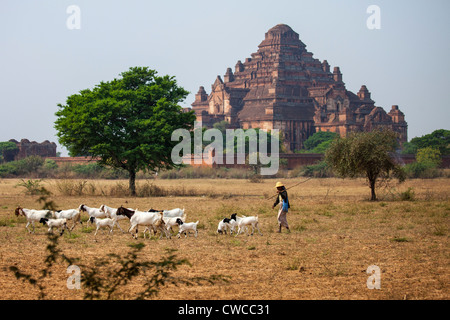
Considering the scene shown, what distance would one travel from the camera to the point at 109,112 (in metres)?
32.7

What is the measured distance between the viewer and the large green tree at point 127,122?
32.6 metres

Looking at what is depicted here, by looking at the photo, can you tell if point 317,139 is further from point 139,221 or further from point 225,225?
point 139,221

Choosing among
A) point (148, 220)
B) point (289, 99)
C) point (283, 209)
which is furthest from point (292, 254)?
point (289, 99)

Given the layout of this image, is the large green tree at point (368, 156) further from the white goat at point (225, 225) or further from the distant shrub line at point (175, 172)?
the distant shrub line at point (175, 172)

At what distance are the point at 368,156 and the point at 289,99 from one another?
70586 millimetres

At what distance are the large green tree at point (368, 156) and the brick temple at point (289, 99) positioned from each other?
63.9 meters

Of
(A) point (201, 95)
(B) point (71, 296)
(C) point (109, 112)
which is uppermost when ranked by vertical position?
(A) point (201, 95)

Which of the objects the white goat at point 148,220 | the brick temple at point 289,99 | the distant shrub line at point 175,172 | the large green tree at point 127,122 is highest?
the brick temple at point 289,99

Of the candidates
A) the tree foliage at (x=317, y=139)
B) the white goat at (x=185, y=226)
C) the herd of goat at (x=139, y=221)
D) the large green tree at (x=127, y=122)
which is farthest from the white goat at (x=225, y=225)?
the tree foliage at (x=317, y=139)

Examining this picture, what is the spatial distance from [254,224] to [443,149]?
74981 millimetres

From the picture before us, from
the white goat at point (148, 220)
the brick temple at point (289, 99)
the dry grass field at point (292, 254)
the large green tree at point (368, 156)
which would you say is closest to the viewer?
the dry grass field at point (292, 254)

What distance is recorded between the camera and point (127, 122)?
3362 cm

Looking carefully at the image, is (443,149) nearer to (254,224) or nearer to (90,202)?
(90,202)

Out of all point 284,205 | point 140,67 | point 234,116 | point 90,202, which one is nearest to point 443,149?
point 234,116
